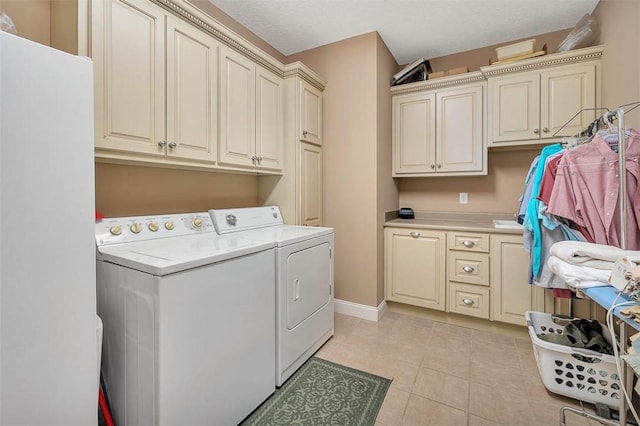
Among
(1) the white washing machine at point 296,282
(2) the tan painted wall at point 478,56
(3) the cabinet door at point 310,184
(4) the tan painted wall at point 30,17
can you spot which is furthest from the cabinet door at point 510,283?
(4) the tan painted wall at point 30,17

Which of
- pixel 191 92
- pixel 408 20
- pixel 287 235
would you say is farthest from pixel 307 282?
pixel 408 20

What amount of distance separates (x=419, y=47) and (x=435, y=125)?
31.2 inches

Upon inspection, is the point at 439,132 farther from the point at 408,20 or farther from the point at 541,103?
the point at 408,20

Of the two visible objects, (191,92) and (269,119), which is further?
(269,119)

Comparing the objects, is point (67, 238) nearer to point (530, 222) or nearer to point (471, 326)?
point (530, 222)

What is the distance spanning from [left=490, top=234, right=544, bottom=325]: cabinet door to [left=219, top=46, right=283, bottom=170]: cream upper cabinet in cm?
195

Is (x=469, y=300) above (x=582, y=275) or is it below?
below

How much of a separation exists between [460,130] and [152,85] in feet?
8.22

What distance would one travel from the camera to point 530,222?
173 centimetres

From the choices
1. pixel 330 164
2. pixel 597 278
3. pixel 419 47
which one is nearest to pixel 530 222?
pixel 597 278

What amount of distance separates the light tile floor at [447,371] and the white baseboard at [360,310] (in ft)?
0.20

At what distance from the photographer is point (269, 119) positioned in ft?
7.60

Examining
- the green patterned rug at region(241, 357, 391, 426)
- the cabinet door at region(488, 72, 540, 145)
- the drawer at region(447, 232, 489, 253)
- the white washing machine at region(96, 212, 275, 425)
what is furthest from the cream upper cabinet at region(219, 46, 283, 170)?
the cabinet door at region(488, 72, 540, 145)

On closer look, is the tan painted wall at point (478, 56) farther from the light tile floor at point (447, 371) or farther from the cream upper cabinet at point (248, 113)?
the light tile floor at point (447, 371)
